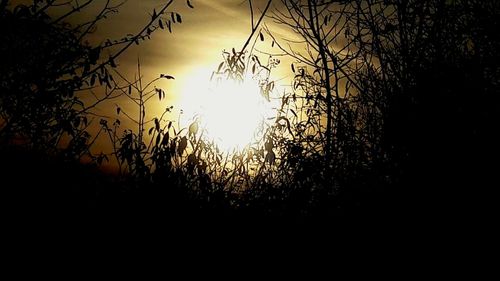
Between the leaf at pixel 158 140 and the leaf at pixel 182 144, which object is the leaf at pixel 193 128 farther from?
the leaf at pixel 158 140

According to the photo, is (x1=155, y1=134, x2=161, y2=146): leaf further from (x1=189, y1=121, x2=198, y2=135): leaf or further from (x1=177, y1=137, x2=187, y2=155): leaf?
(x1=189, y1=121, x2=198, y2=135): leaf

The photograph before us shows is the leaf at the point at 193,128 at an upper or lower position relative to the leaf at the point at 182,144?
upper

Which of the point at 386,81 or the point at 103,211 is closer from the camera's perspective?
the point at 103,211

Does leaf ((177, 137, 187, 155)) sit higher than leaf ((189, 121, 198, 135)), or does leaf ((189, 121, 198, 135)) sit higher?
leaf ((189, 121, 198, 135))

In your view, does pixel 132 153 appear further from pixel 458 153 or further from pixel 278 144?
pixel 458 153

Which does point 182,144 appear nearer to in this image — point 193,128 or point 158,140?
point 193,128

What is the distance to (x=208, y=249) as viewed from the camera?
6223 mm

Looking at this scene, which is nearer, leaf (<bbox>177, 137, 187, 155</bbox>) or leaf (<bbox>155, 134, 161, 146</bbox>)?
leaf (<bbox>177, 137, 187, 155</bbox>)

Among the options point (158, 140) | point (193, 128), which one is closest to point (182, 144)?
point (193, 128)

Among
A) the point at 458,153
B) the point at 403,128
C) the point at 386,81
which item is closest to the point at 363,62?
the point at 386,81

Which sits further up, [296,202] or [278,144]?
[278,144]

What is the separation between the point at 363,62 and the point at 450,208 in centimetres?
273

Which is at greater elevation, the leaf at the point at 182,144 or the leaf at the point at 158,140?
the leaf at the point at 158,140

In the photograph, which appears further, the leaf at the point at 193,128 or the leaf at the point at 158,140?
the leaf at the point at 158,140
